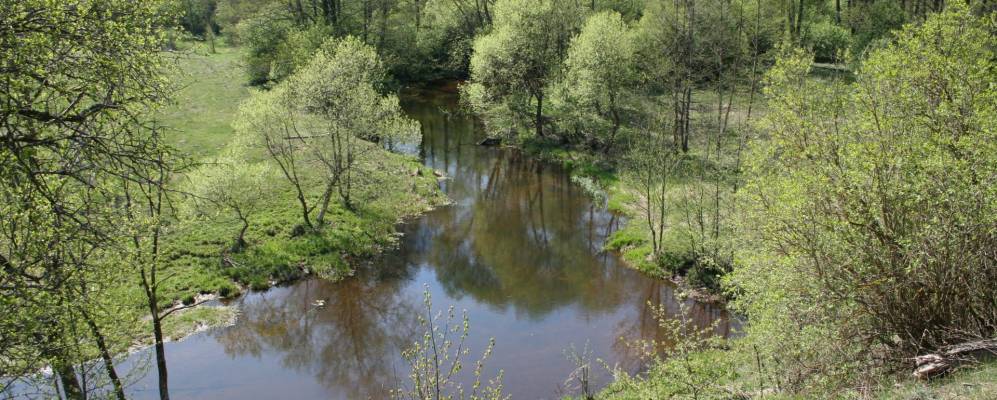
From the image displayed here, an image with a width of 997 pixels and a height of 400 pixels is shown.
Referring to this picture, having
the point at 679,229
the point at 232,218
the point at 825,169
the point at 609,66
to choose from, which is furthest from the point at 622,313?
the point at 609,66

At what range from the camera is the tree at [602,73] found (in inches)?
1756

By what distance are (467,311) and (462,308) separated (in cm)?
50

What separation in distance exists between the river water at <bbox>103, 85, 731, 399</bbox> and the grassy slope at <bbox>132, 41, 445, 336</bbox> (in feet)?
3.00

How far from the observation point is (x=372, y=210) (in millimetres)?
35094

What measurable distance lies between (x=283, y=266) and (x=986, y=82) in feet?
83.8

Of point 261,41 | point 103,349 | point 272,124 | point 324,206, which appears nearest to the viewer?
point 103,349

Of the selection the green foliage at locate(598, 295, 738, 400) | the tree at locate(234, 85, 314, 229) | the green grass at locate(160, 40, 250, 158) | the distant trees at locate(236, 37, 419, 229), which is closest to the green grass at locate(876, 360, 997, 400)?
the green foliage at locate(598, 295, 738, 400)

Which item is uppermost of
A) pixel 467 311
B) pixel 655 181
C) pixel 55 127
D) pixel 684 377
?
pixel 55 127

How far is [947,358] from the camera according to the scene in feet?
40.3

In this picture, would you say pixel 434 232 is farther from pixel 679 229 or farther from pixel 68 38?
pixel 68 38

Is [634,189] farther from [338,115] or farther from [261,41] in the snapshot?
[261,41]

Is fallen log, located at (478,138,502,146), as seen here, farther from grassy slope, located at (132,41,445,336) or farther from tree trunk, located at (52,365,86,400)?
tree trunk, located at (52,365,86,400)

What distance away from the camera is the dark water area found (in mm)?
22844

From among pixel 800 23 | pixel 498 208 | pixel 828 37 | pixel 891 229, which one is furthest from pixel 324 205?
pixel 828 37
